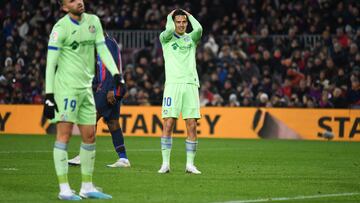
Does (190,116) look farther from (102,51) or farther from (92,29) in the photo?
(92,29)

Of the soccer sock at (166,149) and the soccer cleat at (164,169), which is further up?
the soccer sock at (166,149)

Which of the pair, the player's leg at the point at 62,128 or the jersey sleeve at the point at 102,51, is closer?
the player's leg at the point at 62,128

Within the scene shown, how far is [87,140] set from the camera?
9805 mm

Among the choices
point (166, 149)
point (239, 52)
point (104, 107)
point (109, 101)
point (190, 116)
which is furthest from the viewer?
point (239, 52)

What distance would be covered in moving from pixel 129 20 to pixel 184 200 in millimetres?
22593

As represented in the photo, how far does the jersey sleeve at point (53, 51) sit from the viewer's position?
30.9 ft

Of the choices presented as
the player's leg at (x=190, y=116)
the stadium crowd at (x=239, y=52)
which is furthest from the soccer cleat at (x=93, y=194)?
the stadium crowd at (x=239, y=52)

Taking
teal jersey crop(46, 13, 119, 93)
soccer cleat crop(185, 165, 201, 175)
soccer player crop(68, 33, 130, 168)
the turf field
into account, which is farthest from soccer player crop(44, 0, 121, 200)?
soccer player crop(68, 33, 130, 168)

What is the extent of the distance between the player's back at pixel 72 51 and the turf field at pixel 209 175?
1.35 metres

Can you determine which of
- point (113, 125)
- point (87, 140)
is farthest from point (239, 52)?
point (87, 140)

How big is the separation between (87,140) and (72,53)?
40.4 inches

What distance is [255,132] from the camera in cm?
2514

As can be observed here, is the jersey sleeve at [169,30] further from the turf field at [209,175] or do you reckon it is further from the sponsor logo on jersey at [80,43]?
the sponsor logo on jersey at [80,43]

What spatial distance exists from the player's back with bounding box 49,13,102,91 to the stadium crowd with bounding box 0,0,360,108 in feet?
53.0
